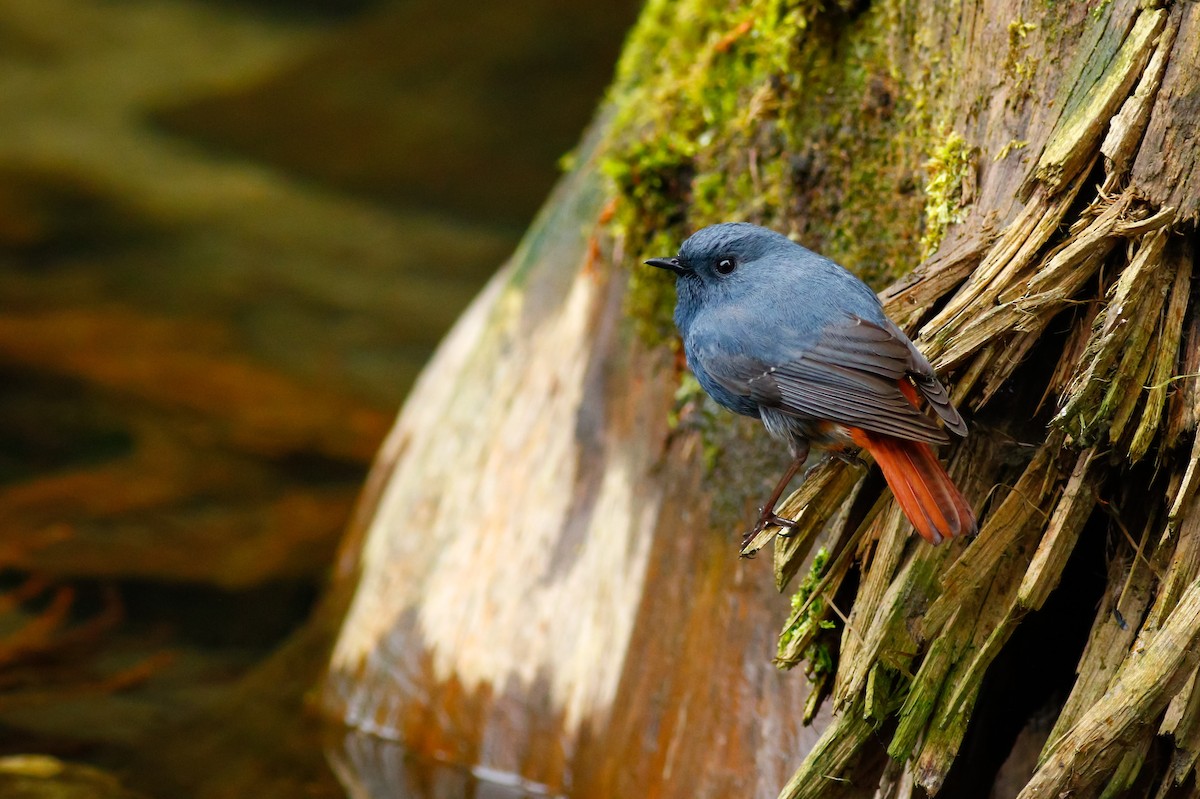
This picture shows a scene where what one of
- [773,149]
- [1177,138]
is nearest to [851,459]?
[1177,138]

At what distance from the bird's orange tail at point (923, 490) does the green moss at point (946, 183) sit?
786 mm

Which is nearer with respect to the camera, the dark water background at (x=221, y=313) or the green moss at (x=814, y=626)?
the green moss at (x=814, y=626)

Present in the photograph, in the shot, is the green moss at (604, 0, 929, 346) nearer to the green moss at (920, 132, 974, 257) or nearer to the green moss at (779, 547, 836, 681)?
the green moss at (920, 132, 974, 257)

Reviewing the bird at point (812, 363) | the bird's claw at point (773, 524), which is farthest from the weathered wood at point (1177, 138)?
the bird's claw at point (773, 524)

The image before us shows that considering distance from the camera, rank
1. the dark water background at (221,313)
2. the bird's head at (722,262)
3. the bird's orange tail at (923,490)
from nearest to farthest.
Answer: the bird's orange tail at (923,490) < the bird's head at (722,262) < the dark water background at (221,313)

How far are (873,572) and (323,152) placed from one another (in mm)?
9520

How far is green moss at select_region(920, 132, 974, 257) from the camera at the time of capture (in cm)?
299

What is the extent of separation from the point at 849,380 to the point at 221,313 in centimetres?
776

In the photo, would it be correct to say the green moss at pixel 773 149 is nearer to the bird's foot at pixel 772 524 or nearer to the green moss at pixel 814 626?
the bird's foot at pixel 772 524

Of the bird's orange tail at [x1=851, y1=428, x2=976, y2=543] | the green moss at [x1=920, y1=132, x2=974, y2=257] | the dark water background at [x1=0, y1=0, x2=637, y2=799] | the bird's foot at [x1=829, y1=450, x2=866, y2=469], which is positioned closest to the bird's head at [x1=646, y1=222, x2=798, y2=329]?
the green moss at [x1=920, y1=132, x2=974, y2=257]

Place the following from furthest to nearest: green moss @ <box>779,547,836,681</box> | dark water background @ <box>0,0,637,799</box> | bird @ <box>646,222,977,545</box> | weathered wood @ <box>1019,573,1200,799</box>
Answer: dark water background @ <box>0,0,637,799</box>
green moss @ <box>779,547,836,681</box>
bird @ <box>646,222,977,545</box>
weathered wood @ <box>1019,573,1200,799</box>

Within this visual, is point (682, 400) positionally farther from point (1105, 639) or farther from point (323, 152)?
point (323, 152)

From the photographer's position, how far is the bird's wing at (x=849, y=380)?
251 cm

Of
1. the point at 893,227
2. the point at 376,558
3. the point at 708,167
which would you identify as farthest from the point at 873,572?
the point at 376,558
